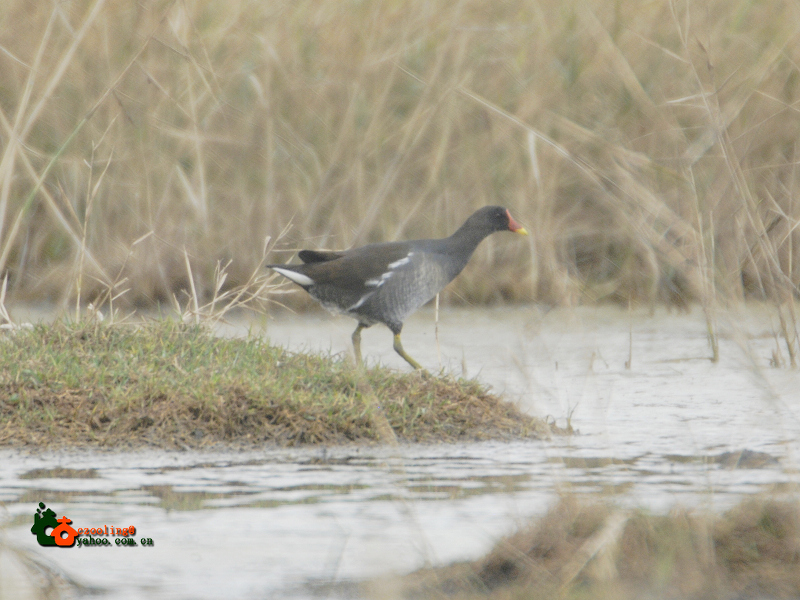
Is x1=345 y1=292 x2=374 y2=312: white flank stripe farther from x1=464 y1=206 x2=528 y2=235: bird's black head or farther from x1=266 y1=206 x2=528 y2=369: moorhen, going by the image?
x1=464 y1=206 x2=528 y2=235: bird's black head

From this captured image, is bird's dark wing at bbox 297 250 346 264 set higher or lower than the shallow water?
higher

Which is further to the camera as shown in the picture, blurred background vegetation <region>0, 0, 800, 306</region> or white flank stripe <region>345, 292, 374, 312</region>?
blurred background vegetation <region>0, 0, 800, 306</region>

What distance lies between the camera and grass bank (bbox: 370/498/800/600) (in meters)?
3.30

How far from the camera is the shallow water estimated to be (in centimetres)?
358

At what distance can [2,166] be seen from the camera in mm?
6336

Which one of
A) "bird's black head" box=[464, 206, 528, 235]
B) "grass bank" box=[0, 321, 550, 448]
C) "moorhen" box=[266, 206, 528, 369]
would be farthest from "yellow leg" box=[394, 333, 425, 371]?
"bird's black head" box=[464, 206, 528, 235]

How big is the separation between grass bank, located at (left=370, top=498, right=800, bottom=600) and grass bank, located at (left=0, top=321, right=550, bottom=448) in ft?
5.41

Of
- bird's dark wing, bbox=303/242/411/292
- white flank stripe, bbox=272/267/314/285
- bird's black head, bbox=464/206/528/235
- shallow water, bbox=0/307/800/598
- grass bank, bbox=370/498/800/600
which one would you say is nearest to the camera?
grass bank, bbox=370/498/800/600

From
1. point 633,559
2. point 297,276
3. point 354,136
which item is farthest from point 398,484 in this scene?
point 354,136

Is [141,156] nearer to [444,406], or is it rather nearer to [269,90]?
[269,90]

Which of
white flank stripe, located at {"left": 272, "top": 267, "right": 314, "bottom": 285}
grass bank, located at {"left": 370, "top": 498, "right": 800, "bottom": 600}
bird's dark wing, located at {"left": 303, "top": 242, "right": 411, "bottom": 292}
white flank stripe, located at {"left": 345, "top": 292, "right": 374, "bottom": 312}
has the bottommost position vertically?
grass bank, located at {"left": 370, "top": 498, "right": 800, "bottom": 600}

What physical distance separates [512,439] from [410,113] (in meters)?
3.21

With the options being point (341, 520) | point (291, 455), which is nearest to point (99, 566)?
point (341, 520)

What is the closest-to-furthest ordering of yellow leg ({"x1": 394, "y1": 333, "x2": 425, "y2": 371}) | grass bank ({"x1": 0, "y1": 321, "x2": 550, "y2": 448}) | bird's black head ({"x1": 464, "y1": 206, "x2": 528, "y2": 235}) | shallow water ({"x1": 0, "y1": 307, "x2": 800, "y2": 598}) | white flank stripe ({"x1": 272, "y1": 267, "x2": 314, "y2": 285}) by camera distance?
shallow water ({"x1": 0, "y1": 307, "x2": 800, "y2": 598}) < grass bank ({"x1": 0, "y1": 321, "x2": 550, "y2": 448}) < yellow leg ({"x1": 394, "y1": 333, "x2": 425, "y2": 371}) < white flank stripe ({"x1": 272, "y1": 267, "x2": 314, "y2": 285}) < bird's black head ({"x1": 464, "y1": 206, "x2": 528, "y2": 235})
